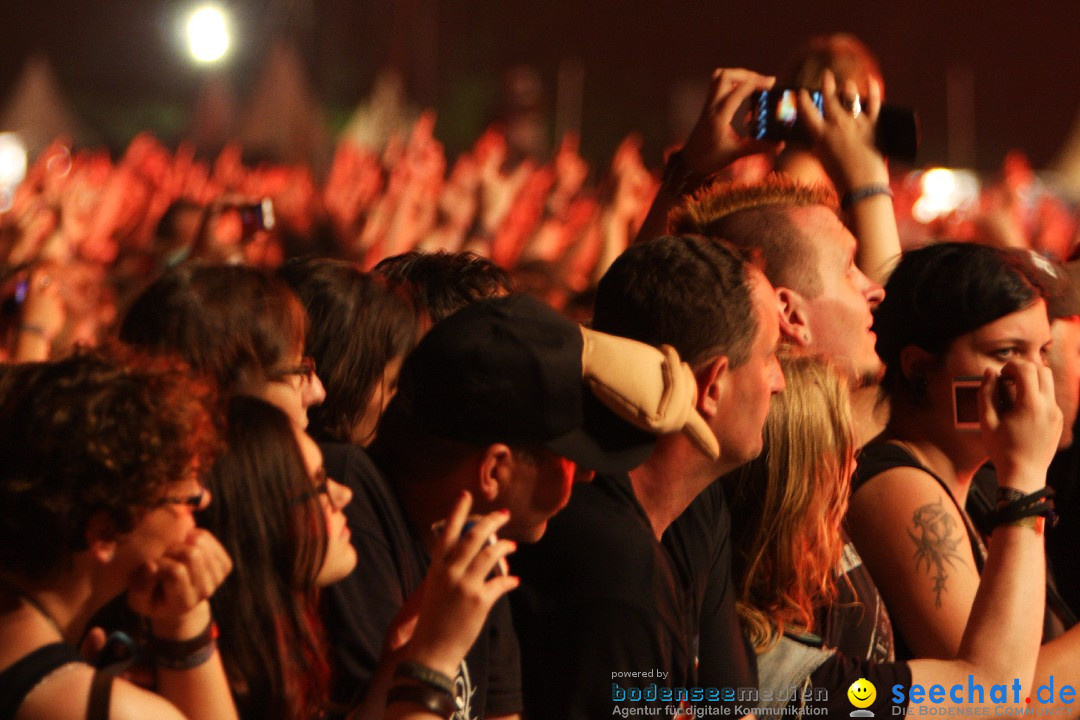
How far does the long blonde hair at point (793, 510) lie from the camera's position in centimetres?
247

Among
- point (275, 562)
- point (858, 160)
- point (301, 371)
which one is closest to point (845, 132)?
point (858, 160)

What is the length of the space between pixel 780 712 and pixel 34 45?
11044 mm

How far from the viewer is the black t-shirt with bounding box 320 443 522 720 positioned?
2.06 m

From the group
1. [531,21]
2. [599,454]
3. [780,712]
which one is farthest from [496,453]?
[531,21]

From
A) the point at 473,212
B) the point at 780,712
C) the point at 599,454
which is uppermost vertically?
the point at 473,212

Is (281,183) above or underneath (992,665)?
above

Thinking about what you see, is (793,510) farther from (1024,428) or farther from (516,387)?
(516,387)

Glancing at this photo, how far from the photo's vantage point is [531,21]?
52.1 feet

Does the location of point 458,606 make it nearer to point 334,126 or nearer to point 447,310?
point 447,310

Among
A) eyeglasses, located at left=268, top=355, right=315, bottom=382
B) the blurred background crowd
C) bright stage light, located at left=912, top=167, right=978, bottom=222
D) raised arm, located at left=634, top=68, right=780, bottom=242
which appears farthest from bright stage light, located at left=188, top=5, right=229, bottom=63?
eyeglasses, located at left=268, top=355, right=315, bottom=382

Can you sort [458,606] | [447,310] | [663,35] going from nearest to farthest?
[458,606] < [447,310] < [663,35]

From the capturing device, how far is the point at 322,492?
2016 mm

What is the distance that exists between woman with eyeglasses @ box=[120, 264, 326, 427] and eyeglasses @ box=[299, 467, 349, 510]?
404mm

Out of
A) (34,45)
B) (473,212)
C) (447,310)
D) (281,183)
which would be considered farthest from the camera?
(34,45)
